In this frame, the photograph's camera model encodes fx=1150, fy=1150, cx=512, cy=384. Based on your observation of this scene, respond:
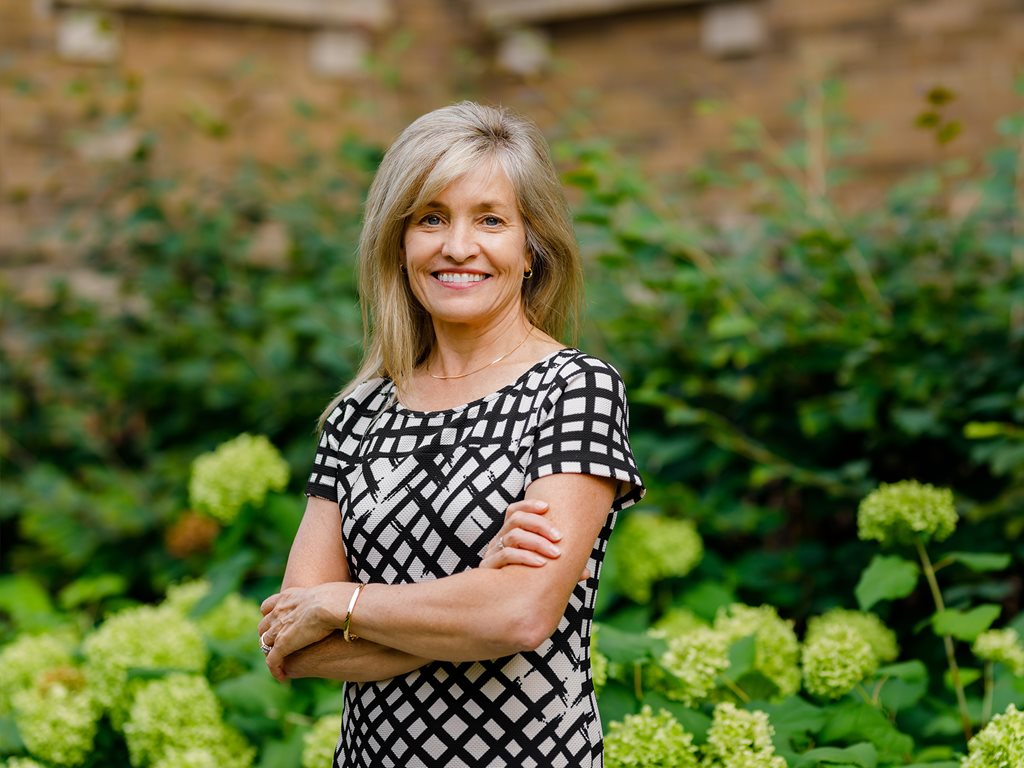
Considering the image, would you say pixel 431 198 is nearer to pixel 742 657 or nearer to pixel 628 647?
pixel 628 647

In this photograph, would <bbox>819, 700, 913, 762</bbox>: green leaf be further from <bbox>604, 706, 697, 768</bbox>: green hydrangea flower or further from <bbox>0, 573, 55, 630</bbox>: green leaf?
<bbox>0, 573, 55, 630</bbox>: green leaf

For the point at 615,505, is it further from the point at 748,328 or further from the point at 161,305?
the point at 161,305

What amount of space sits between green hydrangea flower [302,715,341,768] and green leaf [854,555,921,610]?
3.65ft

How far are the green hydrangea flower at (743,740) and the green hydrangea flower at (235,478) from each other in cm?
150

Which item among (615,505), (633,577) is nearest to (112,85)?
(633,577)

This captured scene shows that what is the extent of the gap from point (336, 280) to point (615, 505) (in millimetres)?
2815

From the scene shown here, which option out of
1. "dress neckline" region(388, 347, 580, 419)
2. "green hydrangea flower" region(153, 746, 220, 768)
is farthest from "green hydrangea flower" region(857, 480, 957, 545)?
"green hydrangea flower" region(153, 746, 220, 768)

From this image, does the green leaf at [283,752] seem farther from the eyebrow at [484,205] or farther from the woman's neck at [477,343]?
the eyebrow at [484,205]

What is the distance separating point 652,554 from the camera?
10.1 ft

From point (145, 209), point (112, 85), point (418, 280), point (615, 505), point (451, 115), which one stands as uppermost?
point (112, 85)

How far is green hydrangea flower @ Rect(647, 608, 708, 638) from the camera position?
284 cm

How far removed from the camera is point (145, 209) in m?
4.71

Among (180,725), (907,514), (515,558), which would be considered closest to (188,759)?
(180,725)

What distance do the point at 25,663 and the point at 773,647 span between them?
1904 mm
